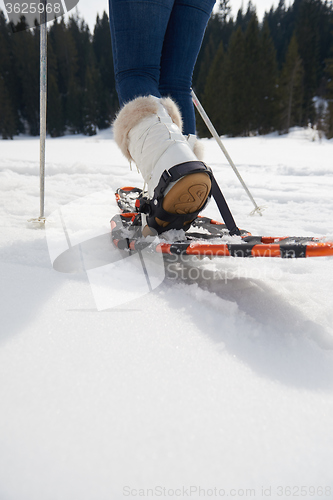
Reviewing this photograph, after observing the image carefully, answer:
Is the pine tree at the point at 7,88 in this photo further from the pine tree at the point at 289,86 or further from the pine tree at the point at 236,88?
the pine tree at the point at 289,86

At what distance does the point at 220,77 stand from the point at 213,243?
59.6 ft

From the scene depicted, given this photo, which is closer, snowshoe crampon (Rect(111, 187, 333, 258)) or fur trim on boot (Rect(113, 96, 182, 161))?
snowshoe crampon (Rect(111, 187, 333, 258))

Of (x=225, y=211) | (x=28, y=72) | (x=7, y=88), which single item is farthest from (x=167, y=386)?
(x=7, y=88)

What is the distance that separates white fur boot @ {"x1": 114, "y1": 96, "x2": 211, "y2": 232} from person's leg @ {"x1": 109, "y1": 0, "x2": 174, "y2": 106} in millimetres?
74

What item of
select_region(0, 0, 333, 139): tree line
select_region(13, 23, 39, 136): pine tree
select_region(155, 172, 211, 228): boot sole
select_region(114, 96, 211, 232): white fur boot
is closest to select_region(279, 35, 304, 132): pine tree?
select_region(0, 0, 333, 139): tree line

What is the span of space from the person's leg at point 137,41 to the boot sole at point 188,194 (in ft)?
1.12

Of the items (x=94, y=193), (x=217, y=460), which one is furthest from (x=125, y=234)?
(x=94, y=193)

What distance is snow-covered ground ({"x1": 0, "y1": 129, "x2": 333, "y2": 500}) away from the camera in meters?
0.31

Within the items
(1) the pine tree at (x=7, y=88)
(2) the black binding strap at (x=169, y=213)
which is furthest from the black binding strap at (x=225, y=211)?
(1) the pine tree at (x=7, y=88)

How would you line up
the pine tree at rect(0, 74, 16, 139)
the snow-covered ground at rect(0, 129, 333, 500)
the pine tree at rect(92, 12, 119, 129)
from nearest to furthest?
the snow-covered ground at rect(0, 129, 333, 500) → the pine tree at rect(0, 74, 16, 139) → the pine tree at rect(92, 12, 119, 129)

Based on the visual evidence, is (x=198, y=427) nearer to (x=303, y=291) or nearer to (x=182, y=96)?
(x=303, y=291)

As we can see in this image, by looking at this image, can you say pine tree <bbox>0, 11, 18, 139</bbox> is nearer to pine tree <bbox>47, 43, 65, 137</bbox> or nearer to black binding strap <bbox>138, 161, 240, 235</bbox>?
pine tree <bbox>47, 43, 65, 137</bbox>

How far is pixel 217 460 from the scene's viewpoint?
327 mm

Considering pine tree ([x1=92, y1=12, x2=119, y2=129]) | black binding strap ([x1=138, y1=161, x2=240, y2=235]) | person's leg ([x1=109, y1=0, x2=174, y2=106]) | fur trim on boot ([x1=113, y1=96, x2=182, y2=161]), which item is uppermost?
pine tree ([x1=92, y1=12, x2=119, y2=129])
